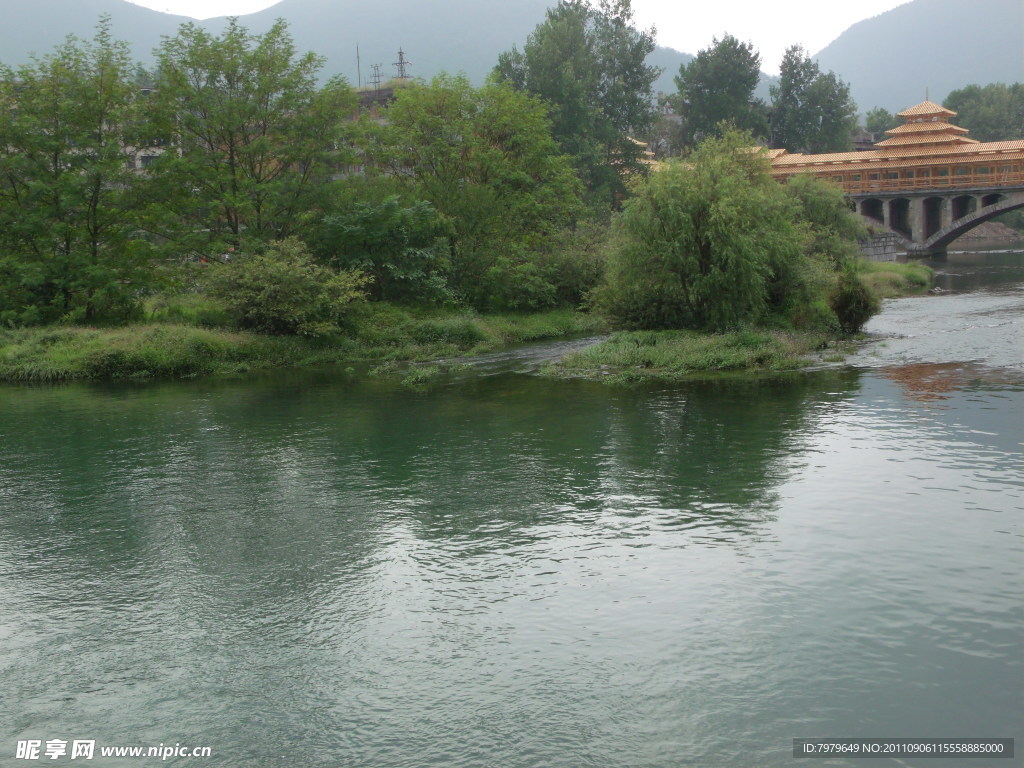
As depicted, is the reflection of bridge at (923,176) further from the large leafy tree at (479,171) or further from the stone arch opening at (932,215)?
the large leafy tree at (479,171)

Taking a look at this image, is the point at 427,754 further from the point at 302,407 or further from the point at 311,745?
the point at 302,407

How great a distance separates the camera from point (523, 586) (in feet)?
40.3

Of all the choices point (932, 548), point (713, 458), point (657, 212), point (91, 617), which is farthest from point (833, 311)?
point (91, 617)

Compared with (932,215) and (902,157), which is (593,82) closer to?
(902,157)

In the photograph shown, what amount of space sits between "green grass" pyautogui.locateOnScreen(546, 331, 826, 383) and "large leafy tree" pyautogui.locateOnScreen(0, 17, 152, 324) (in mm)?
20899

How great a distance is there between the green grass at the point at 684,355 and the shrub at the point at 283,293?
35.1 ft

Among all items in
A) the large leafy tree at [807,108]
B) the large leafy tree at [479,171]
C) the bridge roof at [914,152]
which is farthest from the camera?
the large leafy tree at [807,108]

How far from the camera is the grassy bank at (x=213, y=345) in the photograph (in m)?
34.2

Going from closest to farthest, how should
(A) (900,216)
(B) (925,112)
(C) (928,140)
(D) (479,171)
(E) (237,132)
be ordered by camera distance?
(E) (237,132)
(D) (479,171)
(C) (928,140)
(B) (925,112)
(A) (900,216)

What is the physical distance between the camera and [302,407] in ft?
88.5

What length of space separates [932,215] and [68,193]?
85.3 metres

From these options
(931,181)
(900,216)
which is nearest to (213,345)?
(931,181)

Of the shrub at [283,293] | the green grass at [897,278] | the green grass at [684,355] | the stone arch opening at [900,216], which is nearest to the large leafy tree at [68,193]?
the shrub at [283,293]

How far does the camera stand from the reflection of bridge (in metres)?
87.8
